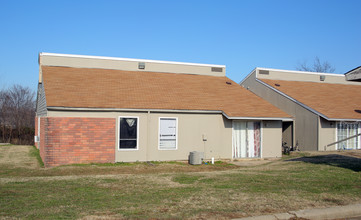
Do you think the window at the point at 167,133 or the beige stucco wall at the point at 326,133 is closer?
the window at the point at 167,133

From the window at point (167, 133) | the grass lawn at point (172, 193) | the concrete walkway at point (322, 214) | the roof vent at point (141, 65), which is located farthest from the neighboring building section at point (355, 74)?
the roof vent at point (141, 65)

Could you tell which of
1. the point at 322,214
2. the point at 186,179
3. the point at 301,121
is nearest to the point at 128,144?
the point at 186,179

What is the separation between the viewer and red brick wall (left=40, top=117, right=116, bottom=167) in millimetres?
15234

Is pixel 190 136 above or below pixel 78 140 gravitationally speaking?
above

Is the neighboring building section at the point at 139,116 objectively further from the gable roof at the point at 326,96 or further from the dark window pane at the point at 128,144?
the gable roof at the point at 326,96

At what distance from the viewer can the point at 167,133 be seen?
17.5 meters

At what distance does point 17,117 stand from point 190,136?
2602 cm

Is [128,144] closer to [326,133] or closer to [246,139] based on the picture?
[246,139]

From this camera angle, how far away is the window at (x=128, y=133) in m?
16.7

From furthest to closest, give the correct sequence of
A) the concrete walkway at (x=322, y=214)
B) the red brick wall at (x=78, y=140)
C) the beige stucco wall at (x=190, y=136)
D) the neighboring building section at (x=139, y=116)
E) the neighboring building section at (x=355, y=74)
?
the beige stucco wall at (x=190, y=136) < the neighboring building section at (x=139, y=116) < the red brick wall at (x=78, y=140) < the neighboring building section at (x=355, y=74) < the concrete walkway at (x=322, y=214)

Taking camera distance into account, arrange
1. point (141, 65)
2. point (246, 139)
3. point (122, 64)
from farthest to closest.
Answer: point (141, 65) → point (122, 64) → point (246, 139)

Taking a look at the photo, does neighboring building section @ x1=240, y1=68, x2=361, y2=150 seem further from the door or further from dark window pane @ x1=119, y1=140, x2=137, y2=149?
dark window pane @ x1=119, y1=140, x2=137, y2=149

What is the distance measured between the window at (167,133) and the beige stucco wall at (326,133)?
9659 mm

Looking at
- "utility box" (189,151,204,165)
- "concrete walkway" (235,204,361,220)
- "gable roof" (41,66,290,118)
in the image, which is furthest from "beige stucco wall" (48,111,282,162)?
"concrete walkway" (235,204,361,220)
